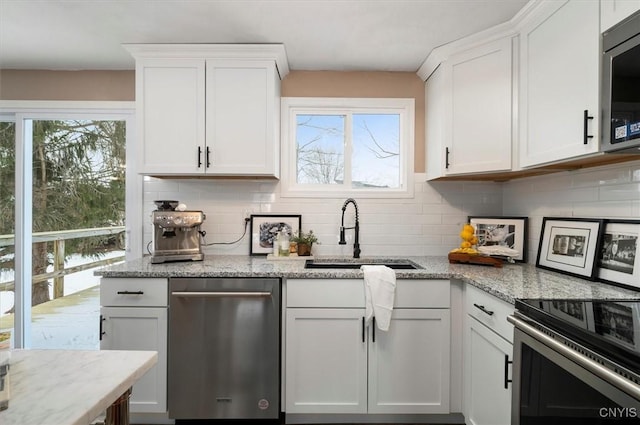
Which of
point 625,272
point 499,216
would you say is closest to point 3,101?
point 499,216

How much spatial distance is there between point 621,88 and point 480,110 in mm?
851

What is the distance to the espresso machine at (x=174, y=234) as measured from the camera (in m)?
2.17

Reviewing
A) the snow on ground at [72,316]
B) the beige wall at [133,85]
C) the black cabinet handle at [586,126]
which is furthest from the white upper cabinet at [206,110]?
the black cabinet handle at [586,126]

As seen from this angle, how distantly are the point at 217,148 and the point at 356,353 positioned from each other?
1.54 m

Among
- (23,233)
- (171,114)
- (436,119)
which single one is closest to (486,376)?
(436,119)

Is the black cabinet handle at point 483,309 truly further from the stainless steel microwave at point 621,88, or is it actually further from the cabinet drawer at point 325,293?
the stainless steel microwave at point 621,88

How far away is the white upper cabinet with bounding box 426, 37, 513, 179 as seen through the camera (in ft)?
6.54

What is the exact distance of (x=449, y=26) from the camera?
1.99m

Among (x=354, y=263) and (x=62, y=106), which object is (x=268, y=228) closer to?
(x=354, y=263)

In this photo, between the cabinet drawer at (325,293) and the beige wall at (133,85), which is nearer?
the cabinet drawer at (325,293)

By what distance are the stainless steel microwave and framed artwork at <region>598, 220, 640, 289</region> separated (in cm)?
41

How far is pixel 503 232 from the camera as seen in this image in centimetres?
236

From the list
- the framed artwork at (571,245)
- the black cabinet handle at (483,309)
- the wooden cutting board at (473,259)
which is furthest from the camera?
the wooden cutting board at (473,259)

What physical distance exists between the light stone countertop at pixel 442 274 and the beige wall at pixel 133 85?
1204mm
